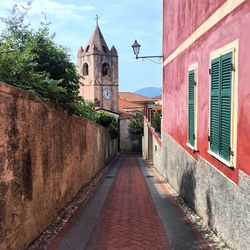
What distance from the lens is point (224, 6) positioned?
690 cm

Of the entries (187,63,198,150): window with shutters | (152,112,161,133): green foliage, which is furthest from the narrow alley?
(152,112,161,133): green foliage

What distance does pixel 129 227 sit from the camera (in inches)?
324

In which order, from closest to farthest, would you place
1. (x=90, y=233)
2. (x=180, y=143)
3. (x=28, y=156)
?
(x=28, y=156) → (x=90, y=233) → (x=180, y=143)

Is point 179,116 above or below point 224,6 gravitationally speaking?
below

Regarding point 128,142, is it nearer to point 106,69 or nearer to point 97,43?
point 106,69

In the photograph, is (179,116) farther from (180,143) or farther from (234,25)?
(234,25)

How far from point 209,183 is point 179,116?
5081mm

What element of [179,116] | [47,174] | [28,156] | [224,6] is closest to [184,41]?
[179,116]

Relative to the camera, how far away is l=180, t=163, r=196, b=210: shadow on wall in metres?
9.73

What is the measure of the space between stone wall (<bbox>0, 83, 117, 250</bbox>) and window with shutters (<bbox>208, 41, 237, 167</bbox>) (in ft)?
10.2

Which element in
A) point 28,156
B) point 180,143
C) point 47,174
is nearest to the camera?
point 28,156

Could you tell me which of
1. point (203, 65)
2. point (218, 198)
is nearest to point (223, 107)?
point (218, 198)

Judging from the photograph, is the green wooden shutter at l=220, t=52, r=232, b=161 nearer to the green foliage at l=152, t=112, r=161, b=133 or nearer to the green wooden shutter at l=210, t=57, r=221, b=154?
the green wooden shutter at l=210, t=57, r=221, b=154

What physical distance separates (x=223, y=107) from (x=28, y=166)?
3.26 meters
